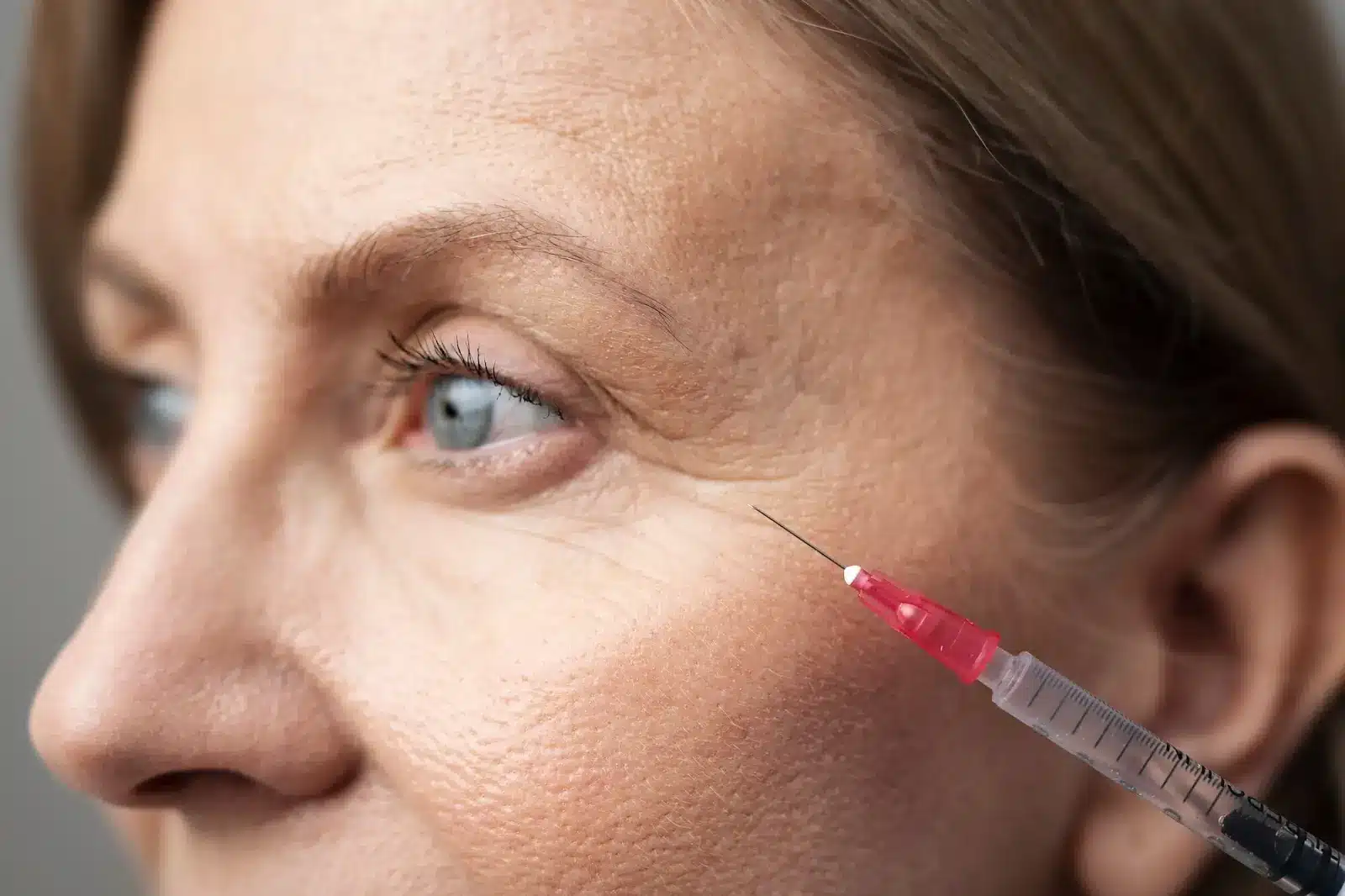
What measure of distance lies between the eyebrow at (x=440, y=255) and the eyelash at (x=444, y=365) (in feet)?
0.13

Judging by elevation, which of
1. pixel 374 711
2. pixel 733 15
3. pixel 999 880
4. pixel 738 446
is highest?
pixel 733 15

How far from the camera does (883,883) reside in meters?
0.63

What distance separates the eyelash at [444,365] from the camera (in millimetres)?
666

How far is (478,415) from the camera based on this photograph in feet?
2.32

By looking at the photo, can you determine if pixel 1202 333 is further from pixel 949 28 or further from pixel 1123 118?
pixel 949 28

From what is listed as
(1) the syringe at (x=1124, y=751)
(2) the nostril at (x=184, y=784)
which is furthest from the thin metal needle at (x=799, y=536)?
(2) the nostril at (x=184, y=784)

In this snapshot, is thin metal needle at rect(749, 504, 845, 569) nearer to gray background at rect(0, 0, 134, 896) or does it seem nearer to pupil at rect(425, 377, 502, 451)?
A: pupil at rect(425, 377, 502, 451)

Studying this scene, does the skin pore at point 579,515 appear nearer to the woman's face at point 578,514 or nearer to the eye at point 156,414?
the woman's face at point 578,514

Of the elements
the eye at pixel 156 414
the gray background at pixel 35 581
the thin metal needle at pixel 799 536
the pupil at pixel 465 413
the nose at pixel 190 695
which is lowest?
the gray background at pixel 35 581

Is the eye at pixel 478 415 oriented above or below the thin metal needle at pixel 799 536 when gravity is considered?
below

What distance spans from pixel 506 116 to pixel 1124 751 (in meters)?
0.52

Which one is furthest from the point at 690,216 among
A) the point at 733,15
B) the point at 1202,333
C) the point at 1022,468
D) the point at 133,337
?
the point at 133,337

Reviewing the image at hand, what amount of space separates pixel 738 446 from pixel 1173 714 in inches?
14.3

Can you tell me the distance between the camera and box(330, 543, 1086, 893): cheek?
594 mm
